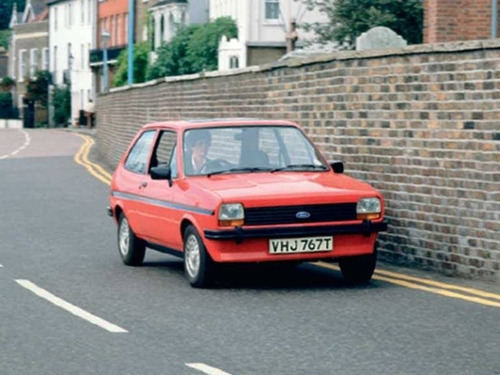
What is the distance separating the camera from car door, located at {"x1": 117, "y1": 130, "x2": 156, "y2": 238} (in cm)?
1576

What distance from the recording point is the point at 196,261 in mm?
13789

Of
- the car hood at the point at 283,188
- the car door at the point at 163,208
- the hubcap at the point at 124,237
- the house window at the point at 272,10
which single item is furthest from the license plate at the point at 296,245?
the house window at the point at 272,10

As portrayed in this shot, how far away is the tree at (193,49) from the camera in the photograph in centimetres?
7119

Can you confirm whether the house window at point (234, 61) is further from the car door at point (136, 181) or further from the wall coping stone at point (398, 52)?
the car door at point (136, 181)

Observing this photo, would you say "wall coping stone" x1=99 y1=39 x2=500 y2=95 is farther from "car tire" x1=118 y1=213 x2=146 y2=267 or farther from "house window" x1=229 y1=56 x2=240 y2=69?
"house window" x1=229 y1=56 x2=240 y2=69

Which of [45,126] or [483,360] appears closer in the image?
[483,360]

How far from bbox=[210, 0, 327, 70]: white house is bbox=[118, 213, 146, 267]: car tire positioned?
51.5 meters

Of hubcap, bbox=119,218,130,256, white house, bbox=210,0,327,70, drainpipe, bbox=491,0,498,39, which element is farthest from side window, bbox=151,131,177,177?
white house, bbox=210,0,327,70

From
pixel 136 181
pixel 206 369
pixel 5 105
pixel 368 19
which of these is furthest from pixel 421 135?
pixel 5 105

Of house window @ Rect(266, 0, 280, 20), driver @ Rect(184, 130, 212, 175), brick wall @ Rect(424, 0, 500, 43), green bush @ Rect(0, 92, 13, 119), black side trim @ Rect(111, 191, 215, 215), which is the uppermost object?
house window @ Rect(266, 0, 280, 20)

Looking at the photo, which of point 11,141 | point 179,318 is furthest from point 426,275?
point 11,141

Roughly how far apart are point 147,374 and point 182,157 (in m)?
5.93

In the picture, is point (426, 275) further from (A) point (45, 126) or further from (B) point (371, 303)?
(A) point (45, 126)

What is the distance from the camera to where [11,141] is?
6638 centimetres
